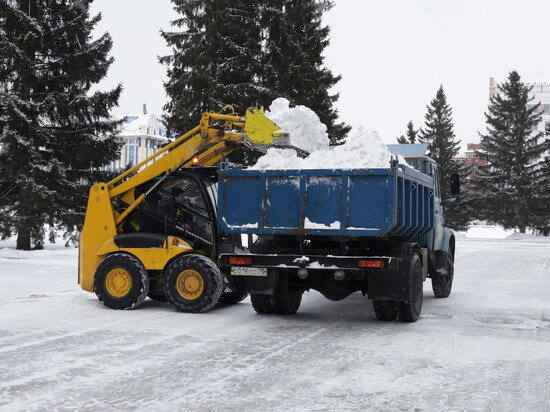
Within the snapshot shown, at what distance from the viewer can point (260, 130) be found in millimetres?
10219

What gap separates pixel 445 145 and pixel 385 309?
2505 inches

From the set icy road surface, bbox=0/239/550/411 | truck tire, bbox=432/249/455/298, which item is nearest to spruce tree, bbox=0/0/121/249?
icy road surface, bbox=0/239/550/411

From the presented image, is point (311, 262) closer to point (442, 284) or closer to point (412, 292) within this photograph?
point (412, 292)

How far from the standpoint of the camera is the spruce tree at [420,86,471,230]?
215 ft

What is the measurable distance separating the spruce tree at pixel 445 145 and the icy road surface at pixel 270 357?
182 ft

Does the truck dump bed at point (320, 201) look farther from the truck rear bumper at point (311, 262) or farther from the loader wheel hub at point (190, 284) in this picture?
the loader wheel hub at point (190, 284)

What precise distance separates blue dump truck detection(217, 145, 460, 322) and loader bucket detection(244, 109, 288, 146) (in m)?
1.35

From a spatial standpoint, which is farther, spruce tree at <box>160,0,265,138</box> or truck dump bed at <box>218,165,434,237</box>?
spruce tree at <box>160,0,265,138</box>

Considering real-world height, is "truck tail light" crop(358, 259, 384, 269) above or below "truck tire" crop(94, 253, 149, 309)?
above

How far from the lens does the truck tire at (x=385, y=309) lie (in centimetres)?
920

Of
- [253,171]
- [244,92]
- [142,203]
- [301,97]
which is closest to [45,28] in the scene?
[244,92]

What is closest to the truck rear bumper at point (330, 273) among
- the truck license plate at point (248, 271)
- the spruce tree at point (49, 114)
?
the truck license plate at point (248, 271)

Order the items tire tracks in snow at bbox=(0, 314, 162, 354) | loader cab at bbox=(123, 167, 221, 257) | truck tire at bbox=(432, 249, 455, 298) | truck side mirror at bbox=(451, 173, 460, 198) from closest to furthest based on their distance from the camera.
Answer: tire tracks in snow at bbox=(0, 314, 162, 354) < loader cab at bbox=(123, 167, 221, 257) < truck side mirror at bbox=(451, 173, 460, 198) < truck tire at bbox=(432, 249, 455, 298)

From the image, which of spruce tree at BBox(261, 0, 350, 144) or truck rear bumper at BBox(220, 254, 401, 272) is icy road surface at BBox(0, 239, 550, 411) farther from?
spruce tree at BBox(261, 0, 350, 144)
